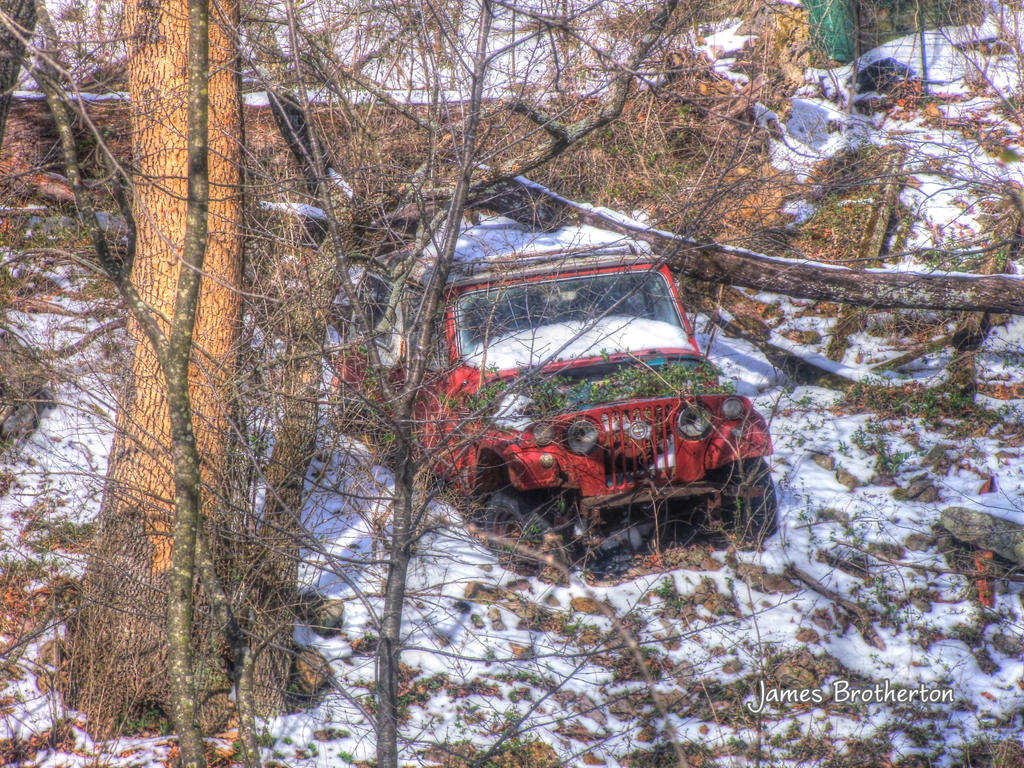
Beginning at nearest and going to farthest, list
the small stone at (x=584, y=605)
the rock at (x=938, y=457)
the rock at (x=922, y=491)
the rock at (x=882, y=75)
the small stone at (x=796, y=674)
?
the small stone at (x=796, y=674)
the small stone at (x=584, y=605)
the rock at (x=922, y=491)
the rock at (x=938, y=457)
the rock at (x=882, y=75)

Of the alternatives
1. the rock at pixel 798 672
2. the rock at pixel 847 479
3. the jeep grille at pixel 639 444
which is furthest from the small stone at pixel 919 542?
the jeep grille at pixel 639 444

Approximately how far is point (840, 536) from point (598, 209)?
3.66 meters

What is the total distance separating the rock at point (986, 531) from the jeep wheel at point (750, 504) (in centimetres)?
116

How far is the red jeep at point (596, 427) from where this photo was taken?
16.1 feet

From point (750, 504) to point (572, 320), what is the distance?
1783 mm

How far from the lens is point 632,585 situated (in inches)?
213

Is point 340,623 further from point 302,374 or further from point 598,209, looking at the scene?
point 598,209

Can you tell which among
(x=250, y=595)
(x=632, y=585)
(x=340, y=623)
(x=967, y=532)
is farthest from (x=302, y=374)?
(x=967, y=532)

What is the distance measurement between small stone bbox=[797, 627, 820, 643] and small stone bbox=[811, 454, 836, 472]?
2006 mm

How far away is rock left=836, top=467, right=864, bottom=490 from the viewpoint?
646 centimetres

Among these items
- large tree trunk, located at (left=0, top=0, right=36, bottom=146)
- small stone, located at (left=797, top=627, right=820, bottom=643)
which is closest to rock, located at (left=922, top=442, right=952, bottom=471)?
small stone, located at (left=797, top=627, right=820, bottom=643)

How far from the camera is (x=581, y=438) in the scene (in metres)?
4.93

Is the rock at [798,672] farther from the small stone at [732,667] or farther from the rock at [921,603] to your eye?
the rock at [921,603]

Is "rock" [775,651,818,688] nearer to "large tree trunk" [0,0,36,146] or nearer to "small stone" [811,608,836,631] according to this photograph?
"small stone" [811,608,836,631]
